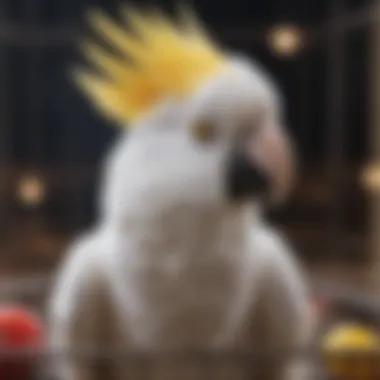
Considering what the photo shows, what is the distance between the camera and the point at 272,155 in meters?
0.47

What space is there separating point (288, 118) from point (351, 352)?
0.78 m

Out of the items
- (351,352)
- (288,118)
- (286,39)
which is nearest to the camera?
(351,352)

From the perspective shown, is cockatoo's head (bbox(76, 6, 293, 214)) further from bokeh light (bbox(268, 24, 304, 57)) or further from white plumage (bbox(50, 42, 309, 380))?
bokeh light (bbox(268, 24, 304, 57))

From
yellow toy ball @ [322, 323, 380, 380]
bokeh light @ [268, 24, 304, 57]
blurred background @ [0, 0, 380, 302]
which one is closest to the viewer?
yellow toy ball @ [322, 323, 380, 380]

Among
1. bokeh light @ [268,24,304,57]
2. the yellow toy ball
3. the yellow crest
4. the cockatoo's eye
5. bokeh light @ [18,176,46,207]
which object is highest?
bokeh light @ [268,24,304,57]

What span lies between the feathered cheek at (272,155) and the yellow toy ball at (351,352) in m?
0.09

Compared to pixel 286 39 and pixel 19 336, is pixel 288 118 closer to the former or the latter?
pixel 286 39

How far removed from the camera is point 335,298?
596 millimetres

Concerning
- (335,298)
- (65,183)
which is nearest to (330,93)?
(65,183)

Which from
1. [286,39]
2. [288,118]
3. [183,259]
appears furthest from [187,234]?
[286,39]

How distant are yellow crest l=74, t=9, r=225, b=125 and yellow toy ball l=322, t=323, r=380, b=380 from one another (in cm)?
16

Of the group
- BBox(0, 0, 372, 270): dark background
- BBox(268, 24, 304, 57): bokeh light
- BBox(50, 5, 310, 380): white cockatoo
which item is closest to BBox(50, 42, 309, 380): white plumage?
BBox(50, 5, 310, 380): white cockatoo

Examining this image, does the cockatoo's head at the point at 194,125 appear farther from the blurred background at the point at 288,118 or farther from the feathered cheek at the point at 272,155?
the blurred background at the point at 288,118

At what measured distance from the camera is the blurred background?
3.67ft
